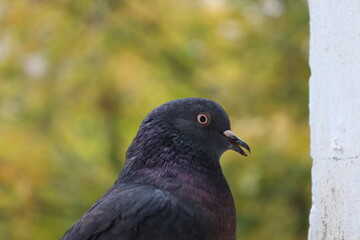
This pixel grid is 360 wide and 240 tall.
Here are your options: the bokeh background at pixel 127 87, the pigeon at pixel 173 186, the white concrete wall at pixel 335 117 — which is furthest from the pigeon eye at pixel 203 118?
the bokeh background at pixel 127 87

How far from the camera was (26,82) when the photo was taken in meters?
5.37

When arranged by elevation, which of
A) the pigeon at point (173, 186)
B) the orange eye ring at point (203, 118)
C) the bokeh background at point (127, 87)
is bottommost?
the pigeon at point (173, 186)

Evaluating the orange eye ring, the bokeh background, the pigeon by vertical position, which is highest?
the bokeh background

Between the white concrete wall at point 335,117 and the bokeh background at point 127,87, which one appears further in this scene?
the bokeh background at point 127,87

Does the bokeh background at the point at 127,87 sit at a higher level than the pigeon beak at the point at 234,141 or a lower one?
higher

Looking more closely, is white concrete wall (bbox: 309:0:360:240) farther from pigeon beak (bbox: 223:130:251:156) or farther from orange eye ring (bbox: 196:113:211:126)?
orange eye ring (bbox: 196:113:211:126)

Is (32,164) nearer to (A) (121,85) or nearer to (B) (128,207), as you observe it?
(A) (121,85)

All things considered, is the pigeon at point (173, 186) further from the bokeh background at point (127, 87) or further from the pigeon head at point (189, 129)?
the bokeh background at point (127, 87)

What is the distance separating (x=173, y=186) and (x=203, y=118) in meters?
0.35

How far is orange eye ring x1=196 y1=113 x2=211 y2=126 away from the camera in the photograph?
2.86 metres

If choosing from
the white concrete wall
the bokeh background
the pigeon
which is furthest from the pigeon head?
the bokeh background

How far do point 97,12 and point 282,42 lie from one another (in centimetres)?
144

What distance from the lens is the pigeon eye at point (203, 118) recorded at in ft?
9.38

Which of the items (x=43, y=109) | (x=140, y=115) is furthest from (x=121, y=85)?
(x=43, y=109)
